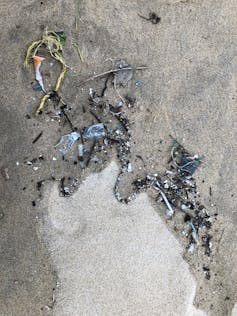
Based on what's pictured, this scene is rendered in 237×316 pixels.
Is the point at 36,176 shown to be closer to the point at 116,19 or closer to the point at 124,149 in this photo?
the point at 124,149

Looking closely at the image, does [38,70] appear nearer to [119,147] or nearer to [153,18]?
[119,147]

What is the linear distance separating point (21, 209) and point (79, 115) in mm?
903

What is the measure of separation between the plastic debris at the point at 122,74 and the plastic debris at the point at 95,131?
40 cm

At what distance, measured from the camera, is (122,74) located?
3.96m

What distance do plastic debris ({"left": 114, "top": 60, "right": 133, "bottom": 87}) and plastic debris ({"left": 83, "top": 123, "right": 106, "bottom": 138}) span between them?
0.40 meters

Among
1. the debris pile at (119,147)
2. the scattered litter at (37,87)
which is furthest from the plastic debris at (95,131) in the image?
the scattered litter at (37,87)

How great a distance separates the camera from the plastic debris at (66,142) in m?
3.87

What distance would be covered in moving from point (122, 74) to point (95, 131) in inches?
21.1

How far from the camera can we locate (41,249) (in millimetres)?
3797

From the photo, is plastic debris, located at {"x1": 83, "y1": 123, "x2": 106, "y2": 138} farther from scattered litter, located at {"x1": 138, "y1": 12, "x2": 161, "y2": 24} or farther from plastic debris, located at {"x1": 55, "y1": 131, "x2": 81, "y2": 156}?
scattered litter, located at {"x1": 138, "y1": 12, "x2": 161, "y2": 24}

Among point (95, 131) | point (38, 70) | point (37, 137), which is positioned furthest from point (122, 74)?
point (37, 137)

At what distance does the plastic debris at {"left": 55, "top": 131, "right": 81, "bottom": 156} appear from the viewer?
387cm

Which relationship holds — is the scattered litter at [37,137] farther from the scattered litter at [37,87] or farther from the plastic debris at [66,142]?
the scattered litter at [37,87]

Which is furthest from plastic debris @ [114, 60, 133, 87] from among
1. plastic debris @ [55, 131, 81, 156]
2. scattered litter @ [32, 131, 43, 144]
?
scattered litter @ [32, 131, 43, 144]
